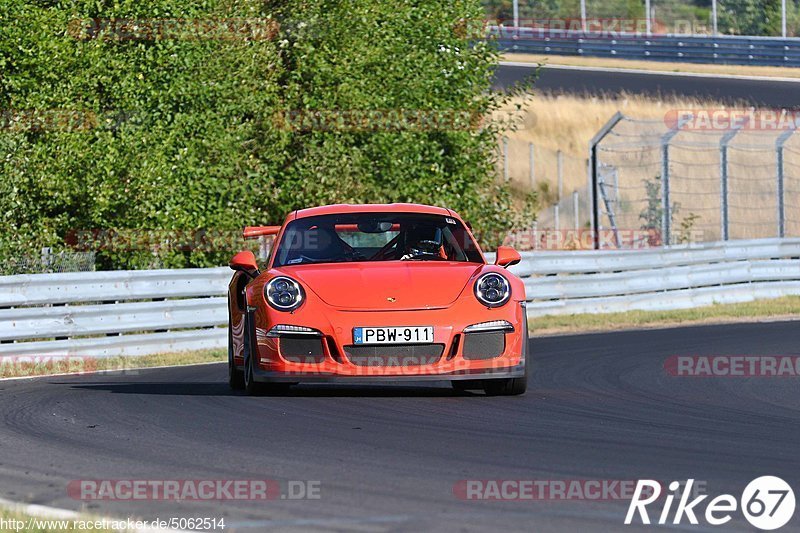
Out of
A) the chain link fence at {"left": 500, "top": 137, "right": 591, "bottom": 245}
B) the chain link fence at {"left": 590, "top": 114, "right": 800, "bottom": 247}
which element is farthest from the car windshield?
the chain link fence at {"left": 500, "top": 137, "right": 591, "bottom": 245}

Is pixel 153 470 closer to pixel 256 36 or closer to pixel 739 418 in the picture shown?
pixel 739 418

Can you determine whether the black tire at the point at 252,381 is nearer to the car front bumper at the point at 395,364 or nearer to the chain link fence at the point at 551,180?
the car front bumper at the point at 395,364

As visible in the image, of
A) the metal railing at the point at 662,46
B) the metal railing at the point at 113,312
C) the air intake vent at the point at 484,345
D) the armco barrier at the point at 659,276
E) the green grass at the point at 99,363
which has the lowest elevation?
the armco barrier at the point at 659,276

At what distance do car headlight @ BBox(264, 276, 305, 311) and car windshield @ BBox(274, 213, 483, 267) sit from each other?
62cm

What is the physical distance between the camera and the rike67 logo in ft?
16.1

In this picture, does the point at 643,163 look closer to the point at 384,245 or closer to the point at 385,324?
the point at 384,245

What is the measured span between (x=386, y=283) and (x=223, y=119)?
10.7 m

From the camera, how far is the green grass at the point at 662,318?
18297 mm

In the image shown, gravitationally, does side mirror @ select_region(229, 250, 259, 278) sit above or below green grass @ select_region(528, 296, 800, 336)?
above

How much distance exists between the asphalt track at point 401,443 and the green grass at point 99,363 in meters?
2.14

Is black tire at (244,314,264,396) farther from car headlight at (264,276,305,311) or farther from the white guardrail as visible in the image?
the white guardrail

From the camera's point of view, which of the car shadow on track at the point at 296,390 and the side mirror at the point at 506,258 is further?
the side mirror at the point at 506,258

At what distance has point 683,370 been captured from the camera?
1157 cm

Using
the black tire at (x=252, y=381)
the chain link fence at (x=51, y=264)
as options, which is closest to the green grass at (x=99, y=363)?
the chain link fence at (x=51, y=264)
